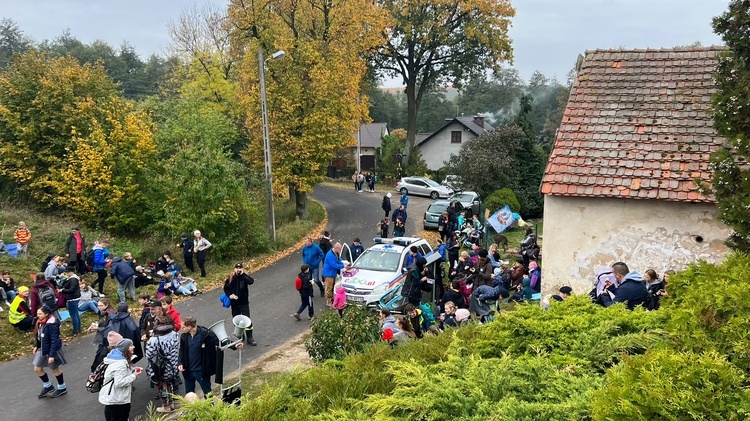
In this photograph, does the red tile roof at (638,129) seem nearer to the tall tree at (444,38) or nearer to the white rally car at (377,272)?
the white rally car at (377,272)

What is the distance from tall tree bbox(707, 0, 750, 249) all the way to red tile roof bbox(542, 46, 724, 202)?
68.9 inches

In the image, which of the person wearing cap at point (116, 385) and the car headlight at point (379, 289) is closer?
the person wearing cap at point (116, 385)

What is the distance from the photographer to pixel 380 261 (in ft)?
48.0

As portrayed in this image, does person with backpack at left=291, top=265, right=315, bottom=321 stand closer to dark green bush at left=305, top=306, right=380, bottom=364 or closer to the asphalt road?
the asphalt road

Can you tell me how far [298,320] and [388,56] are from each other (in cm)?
3230

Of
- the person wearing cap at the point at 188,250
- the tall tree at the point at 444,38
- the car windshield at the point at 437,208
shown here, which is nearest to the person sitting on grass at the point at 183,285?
the person wearing cap at the point at 188,250

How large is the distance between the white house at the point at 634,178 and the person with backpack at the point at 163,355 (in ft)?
23.8

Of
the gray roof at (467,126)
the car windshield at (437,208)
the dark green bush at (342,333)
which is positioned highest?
the gray roof at (467,126)

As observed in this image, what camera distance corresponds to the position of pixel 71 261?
1578cm

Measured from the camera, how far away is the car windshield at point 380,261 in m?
14.4

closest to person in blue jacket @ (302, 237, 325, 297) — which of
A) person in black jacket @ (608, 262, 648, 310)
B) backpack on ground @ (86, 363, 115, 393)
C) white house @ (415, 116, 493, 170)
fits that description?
backpack on ground @ (86, 363, 115, 393)

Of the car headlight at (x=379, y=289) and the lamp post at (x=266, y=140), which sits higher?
the lamp post at (x=266, y=140)

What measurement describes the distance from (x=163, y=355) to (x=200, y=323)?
5.50 m

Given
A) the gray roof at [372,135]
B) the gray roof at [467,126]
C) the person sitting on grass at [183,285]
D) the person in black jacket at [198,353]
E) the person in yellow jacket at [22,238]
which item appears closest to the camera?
the person in black jacket at [198,353]
